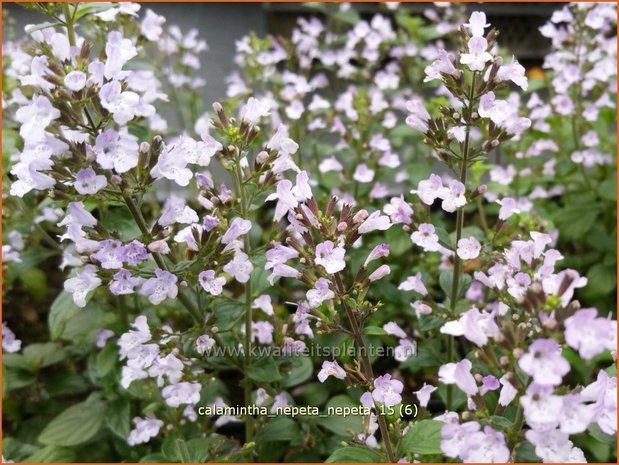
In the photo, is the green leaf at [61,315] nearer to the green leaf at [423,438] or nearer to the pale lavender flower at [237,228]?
the pale lavender flower at [237,228]

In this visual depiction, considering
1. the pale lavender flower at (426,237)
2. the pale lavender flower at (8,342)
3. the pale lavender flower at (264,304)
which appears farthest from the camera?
the pale lavender flower at (8,342)

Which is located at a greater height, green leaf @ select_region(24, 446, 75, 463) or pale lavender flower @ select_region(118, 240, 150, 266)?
pale lavender flower @ select_region(118, 240, 150, 266)

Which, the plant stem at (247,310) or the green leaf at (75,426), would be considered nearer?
the plant stem at (247,310)

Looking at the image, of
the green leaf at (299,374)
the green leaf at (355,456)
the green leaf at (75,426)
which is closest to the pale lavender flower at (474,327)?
the green leaf at (355,456)

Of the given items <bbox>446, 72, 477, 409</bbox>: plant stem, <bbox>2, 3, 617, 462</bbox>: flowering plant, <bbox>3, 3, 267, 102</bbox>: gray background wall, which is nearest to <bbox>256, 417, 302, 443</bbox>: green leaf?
<bbox>2, 3, 617, 462</bbox>: flowering plant

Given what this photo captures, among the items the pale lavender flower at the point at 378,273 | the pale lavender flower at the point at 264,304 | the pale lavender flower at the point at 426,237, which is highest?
the pale lavender flower at the point at 426,237


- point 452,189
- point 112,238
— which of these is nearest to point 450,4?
point 452,189

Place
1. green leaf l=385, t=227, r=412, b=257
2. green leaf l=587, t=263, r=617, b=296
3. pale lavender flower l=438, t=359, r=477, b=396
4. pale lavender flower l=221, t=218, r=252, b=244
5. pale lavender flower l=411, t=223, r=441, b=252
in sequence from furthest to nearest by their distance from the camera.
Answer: green leaf l=587, t=263, r=617, b=296 < green leaf l=385, t=227, r=412, b=257 < pale lavender flower l=411, t=223, r=441, b=252 < pale lavender flower l=221, t=218, r=252, b=244 < pale lavender flower l=438, t=359, r=477, b=396

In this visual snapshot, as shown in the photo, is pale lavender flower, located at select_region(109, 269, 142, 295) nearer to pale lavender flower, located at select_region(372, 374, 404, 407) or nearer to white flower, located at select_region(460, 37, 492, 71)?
pale lavender flower, located at select_region(372, 374, 404, 407)
